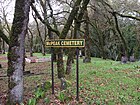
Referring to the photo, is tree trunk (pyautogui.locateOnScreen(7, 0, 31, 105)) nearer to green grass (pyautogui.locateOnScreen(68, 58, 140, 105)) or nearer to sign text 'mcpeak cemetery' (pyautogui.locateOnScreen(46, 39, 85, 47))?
sign text 'mcpeak cemetery' (pyautogui.locateOnScreen(46, 39, 85, 47))

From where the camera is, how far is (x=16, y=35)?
6.16 m

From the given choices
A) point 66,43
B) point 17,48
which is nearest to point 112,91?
point 66,43

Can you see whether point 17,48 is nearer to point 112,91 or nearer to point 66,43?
point 66,43

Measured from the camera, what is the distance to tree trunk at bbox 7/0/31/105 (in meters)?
6.13

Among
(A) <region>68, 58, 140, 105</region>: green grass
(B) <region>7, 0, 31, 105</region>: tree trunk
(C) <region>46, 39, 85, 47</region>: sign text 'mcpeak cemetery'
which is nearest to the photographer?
(B) <region>7, 0, 31, 105</region>: tree trunk

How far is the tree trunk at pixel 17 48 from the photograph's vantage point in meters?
6.13

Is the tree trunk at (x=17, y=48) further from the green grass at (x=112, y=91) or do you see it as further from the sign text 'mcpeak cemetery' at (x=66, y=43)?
the green grass at (x=112, y=91)

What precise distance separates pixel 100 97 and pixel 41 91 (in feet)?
6.43

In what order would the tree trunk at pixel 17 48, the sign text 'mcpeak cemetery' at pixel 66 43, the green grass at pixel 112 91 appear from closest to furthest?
the tree trunk at pixel 17 48
the sign text 'mcpeak cemetery' at pixel 66 43
the green grass at pixel 112 91

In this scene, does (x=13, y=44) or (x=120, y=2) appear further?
(x=120, y=2)

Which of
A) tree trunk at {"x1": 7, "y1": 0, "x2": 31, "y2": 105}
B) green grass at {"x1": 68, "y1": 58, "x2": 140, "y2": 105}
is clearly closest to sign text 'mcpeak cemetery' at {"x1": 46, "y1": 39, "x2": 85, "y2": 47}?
tree trunk at {"x1": 7, "y1": 0, "x2": 31, "y2": 105}

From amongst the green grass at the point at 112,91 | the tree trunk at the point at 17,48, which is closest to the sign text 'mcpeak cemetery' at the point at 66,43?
the tree trunk at the point at 17,48

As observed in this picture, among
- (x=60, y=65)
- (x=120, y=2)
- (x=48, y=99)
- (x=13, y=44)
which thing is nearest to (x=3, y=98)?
(x=48, y=99)

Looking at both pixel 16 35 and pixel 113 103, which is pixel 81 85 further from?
pixel 16 35
